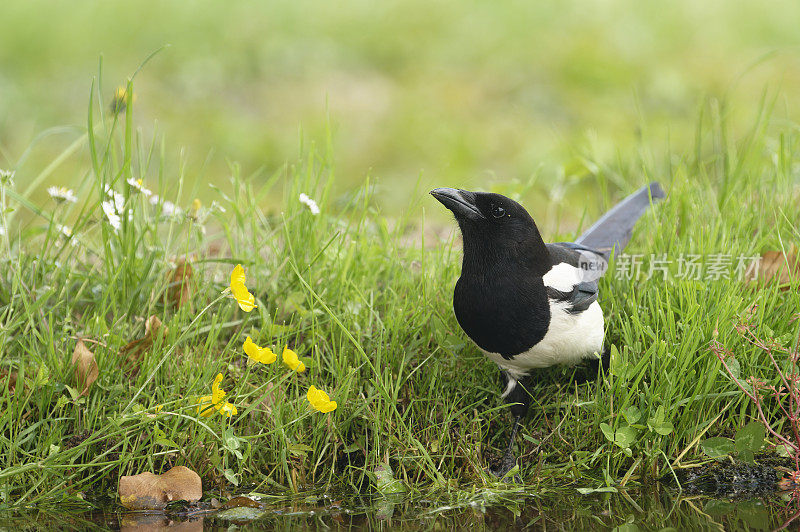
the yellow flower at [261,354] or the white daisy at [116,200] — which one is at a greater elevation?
the white daisy at [116,200]

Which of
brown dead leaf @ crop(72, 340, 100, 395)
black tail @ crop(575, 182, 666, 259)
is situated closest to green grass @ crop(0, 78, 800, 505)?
brown dead leaf @ crop(72, 340, 100, 395)

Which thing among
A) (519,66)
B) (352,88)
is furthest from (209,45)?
(519,66)

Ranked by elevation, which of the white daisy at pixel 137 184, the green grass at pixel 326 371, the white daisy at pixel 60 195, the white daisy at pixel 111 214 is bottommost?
the green grass at pixel 326 371

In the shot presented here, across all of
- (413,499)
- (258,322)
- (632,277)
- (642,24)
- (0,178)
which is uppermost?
(642,24)

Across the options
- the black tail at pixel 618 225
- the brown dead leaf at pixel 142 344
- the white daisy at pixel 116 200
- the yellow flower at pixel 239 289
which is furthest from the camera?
the black tail at pixel 618 225

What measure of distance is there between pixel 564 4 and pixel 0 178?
5.41 m

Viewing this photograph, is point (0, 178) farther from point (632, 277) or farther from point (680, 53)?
point (680, 53)

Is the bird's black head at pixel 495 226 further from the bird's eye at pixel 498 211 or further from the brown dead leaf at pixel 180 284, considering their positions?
the brown dead leaf at pixel 180 284

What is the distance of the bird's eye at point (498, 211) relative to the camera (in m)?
2.90

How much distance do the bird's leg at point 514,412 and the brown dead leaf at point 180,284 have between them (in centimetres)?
120

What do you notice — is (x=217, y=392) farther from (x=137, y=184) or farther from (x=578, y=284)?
(x=578, y=284)

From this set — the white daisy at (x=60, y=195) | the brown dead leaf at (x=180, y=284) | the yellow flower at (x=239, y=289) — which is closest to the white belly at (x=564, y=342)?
the yellow flower at (x=239, y=289)

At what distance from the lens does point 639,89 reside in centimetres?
630

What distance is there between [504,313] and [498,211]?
0.34 meters
